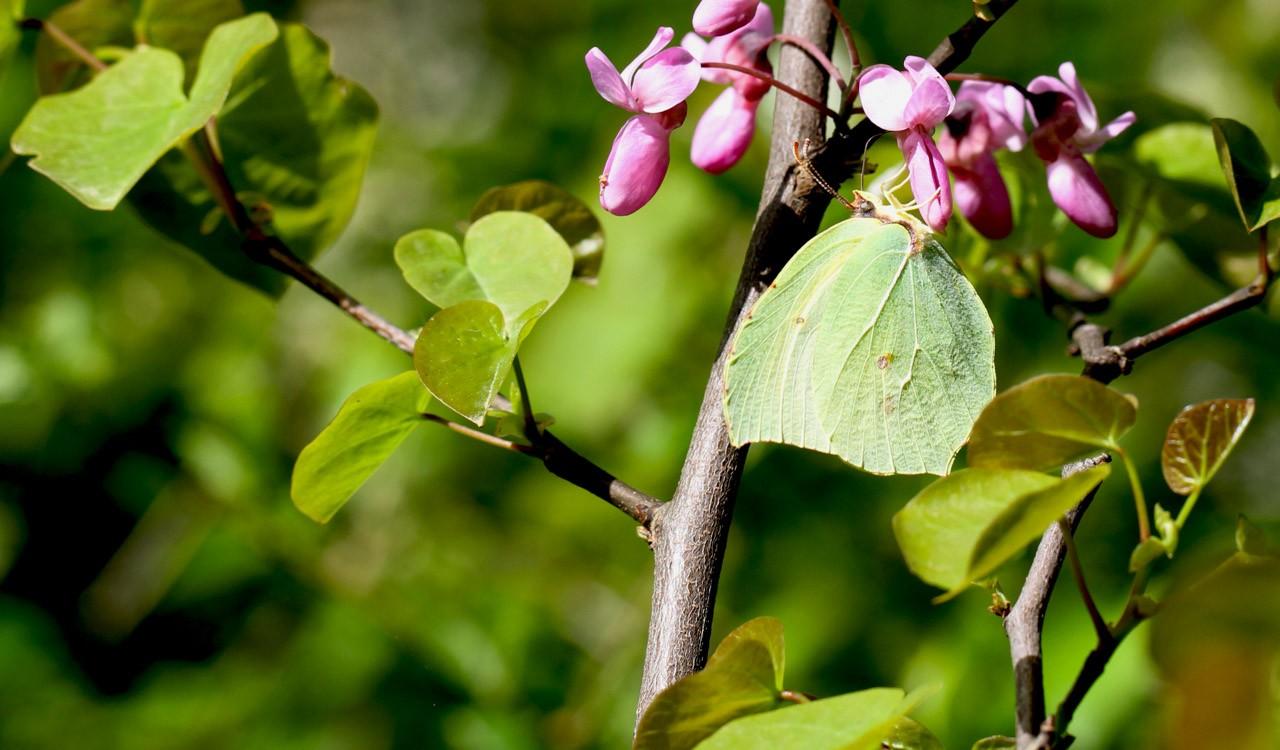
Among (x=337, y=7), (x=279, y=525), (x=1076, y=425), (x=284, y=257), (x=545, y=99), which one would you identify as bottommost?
(x=279, y=525)

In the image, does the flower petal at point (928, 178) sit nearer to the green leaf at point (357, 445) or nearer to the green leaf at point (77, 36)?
the green leaf at point (357, 445)

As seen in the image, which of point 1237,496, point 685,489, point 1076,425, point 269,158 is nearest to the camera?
point 1076,425

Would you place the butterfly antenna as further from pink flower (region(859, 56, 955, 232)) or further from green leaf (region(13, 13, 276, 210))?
green leaf (region(13, 13, 276, 210))

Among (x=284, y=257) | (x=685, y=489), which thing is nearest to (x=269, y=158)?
(x=284, y=257)

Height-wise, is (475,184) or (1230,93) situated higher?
(1230,93)

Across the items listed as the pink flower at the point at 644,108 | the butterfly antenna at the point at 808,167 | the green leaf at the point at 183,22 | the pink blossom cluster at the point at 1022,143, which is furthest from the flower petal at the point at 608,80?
the green leaf at the point at 183,22

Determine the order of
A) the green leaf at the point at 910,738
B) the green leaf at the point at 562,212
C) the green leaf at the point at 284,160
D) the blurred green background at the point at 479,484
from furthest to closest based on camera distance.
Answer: the blurred green background at the point at 479,484 → the green leaf at the point at 284,160 → the green leaf at the point at 562,212 → the green leaf at the point at 910,738

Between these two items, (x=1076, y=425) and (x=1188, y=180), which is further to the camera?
(x=1188, y=180)

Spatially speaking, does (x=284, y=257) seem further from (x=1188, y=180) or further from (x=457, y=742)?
(x=457, y=742)
